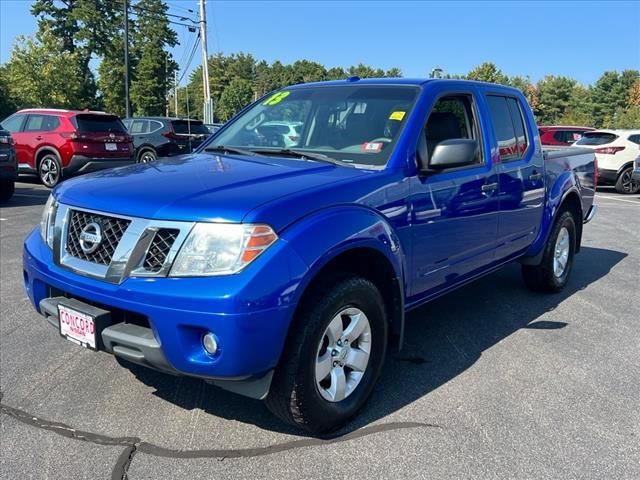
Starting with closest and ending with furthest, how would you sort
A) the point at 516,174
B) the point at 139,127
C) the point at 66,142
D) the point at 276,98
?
the point at 276,98 < the point at 516,174 < the point at 66,142 < the point at 139,127

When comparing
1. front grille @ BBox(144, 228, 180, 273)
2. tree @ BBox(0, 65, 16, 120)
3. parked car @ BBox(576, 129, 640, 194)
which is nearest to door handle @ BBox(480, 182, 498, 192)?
front grille @ BBox(144, 228, 180, 273)

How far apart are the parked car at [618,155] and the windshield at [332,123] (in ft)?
44.1

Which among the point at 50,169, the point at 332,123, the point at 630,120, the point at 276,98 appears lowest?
the point at 50,169

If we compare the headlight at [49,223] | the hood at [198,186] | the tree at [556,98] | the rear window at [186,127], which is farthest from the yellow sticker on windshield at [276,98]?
the tree at [556,98]

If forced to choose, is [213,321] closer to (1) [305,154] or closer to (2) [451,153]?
(1) [305,154]

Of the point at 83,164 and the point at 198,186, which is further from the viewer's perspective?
the point at 83,164

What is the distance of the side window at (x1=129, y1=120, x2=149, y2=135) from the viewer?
693 inches

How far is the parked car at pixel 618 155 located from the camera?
1545 centimetres

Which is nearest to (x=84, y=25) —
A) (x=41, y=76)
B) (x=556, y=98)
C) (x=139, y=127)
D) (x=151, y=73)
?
(x=151, y=73)

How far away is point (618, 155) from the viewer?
612 inches

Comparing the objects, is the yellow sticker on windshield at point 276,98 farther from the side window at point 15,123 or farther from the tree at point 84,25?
the tree at point 84,25

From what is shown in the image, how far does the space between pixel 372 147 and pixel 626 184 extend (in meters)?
14.7

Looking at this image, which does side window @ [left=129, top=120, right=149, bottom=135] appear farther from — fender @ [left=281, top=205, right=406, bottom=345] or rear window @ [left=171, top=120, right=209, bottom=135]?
fender @ [left=281, top=205, right=406, bottom=345]

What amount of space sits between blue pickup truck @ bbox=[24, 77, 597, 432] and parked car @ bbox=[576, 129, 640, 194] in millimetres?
13008
